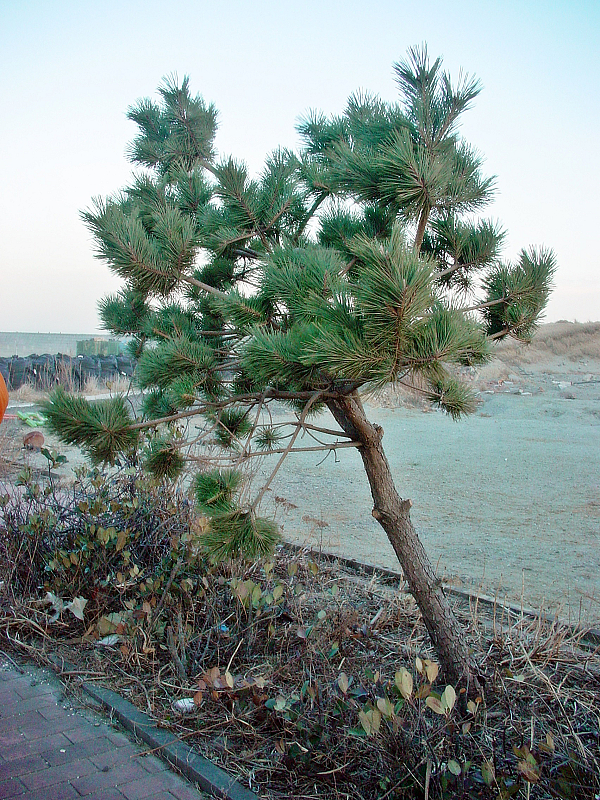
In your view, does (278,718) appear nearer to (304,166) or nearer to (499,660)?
(499,660)

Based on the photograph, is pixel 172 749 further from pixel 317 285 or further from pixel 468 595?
pixel 468 595

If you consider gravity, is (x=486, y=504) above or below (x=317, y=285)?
below

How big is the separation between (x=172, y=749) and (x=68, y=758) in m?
0.36

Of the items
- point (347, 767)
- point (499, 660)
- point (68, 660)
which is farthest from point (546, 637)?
point (68, 660)

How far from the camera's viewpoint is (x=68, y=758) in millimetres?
2182

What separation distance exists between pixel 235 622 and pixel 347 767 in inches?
43.3

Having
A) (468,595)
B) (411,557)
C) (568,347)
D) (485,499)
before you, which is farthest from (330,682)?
(568,347)

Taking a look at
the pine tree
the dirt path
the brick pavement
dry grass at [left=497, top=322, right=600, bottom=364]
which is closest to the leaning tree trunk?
A: the pine tree

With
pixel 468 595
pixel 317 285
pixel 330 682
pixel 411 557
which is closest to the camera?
pixel 317 285

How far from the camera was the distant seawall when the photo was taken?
3812 cm

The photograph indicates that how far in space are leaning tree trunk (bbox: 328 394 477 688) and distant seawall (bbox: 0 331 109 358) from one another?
35.4 m

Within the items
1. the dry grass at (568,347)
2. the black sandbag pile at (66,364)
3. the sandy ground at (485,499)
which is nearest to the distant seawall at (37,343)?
the black sandbag pile at (66,364)

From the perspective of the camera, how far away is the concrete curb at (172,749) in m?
1.98

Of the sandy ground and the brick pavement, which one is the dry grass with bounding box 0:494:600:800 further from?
the sandy ground
